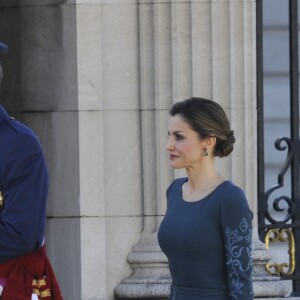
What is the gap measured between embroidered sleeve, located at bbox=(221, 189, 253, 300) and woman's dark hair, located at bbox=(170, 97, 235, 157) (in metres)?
0.33

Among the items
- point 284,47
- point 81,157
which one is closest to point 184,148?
point 81,157

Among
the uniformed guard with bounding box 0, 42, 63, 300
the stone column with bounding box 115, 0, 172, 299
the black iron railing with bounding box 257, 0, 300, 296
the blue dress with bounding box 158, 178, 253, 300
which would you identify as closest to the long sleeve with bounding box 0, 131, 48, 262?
the uniformed guard with bounding box 0, 42, 63, 300

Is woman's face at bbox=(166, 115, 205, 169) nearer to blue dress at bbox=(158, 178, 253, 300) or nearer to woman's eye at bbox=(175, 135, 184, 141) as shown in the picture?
woman's eye at bbox=(175, 135, 184, 141)

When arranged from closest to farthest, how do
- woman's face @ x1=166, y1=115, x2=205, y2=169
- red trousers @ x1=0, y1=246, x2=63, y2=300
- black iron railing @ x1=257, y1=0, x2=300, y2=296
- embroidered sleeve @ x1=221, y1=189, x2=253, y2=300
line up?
red trousers @ x1=0, y1=246, x2=63, y2=300
embroidered sleeve @ x1=221, y1=189, x2=253, y2=300
woman's face @ x1=166, y1=115, x2=205, y2=169
black iron railing @ x1=257, y1=0, x2=300, y2=296

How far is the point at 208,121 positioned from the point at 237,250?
1.82 feet

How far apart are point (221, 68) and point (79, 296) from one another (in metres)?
1.55

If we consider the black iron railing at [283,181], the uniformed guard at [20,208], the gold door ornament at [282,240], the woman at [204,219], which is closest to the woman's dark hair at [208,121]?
the woman at [204,219]

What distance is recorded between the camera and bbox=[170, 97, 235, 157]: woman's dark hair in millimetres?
5270

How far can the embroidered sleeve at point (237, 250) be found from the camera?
5.00 metres

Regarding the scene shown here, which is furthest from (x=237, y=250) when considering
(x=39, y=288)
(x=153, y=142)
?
(x=153, y=142)

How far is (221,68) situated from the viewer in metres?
7.95

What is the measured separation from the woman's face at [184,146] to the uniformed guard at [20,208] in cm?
73

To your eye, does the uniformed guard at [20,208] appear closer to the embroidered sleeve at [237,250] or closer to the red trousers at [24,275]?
the red trousers at [24,275]

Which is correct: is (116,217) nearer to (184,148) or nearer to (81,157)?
(81,157)
